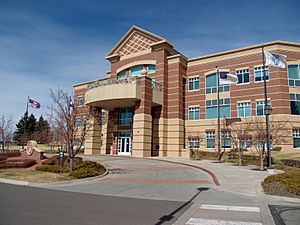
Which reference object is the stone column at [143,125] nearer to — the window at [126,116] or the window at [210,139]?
the window at [126,116]

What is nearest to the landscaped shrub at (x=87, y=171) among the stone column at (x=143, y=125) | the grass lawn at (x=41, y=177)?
the grass lawn at (x=41, y=177)

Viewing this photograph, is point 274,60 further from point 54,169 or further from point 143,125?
point 54,169

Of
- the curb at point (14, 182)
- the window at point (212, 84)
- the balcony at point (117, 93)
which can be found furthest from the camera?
the window at point (212, 84)

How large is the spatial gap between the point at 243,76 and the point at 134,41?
16722 millimetres

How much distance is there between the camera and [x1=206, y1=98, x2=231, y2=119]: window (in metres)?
34.0

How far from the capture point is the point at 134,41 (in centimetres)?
3944

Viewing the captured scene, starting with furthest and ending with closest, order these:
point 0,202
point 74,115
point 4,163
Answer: point 4,163
point 74,115
point 0,202

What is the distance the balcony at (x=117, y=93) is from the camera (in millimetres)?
31531

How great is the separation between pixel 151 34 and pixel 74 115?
71.8ft

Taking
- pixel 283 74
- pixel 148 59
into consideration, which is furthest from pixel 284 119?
pixel 148 59

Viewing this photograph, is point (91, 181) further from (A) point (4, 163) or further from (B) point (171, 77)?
(B) point (171, 77)

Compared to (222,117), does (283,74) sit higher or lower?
higher

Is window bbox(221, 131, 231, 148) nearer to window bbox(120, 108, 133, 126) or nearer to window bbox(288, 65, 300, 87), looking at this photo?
window bbox(288, 65, 300, 87)

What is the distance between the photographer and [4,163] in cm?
2058
